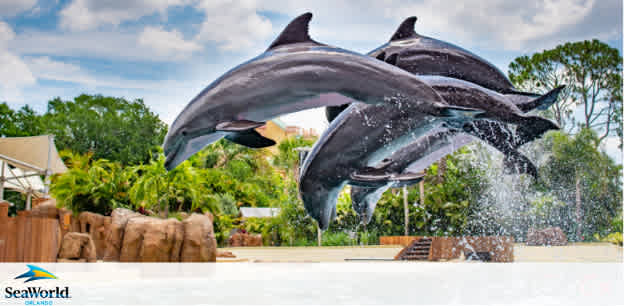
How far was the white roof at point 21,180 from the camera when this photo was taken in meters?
13.2

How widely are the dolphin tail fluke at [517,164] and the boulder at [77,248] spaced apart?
838 cm

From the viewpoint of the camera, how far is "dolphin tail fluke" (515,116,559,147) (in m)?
4.35

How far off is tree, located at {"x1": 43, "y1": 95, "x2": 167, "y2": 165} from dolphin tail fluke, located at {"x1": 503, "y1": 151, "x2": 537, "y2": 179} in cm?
2790

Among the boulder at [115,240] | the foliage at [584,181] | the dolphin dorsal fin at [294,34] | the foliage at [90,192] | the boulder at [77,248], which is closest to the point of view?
the dolphin dorsal fin at [294,34]

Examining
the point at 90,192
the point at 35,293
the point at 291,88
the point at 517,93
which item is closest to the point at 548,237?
the point at 90,192

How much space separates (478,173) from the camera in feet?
61.6

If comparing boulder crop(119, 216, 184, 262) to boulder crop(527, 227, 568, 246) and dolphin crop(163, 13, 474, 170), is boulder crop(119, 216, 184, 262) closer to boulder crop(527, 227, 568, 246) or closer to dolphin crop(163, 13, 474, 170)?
dolphin crop(163, 13, 474, 170)

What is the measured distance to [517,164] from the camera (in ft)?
15.5

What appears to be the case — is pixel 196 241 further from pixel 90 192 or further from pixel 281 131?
pixel 281 131

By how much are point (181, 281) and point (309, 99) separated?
5088mm

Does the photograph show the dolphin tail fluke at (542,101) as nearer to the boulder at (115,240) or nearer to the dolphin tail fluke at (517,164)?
the dolphin tail fluke at (517,164)

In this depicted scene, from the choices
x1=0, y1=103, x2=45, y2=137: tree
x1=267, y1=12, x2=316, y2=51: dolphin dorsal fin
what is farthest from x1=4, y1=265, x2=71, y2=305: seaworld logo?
x1=0, y1=103, x2=45, y2=137: tree

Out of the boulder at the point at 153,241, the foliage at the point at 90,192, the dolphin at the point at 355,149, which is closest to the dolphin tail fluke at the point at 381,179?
the dolphin at the point at 355,149

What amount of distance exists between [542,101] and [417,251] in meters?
8.63
